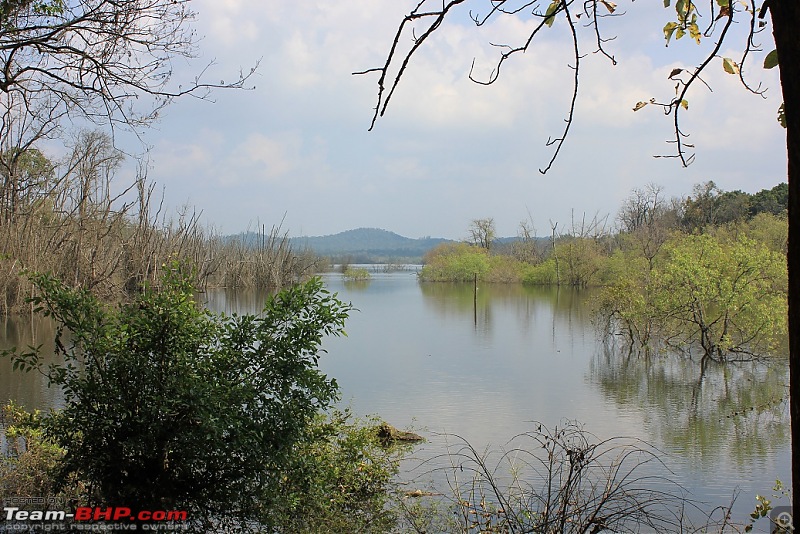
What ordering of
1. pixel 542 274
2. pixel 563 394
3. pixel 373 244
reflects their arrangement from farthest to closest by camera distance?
pixel 373 244
pixel 542 274
pixel 563 394

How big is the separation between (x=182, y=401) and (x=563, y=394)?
23.2 feet

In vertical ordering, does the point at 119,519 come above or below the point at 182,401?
below

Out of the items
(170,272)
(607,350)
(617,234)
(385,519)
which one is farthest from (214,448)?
(617,234)

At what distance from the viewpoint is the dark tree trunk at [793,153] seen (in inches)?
44.3

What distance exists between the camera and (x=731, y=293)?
1092 centimetres

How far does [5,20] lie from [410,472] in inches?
160

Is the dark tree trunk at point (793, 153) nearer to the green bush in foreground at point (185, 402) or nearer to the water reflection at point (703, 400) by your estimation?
the green bush in foreground at point (185, 402)

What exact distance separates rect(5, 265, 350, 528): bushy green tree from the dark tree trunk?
7.65 ft

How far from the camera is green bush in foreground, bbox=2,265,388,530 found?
9.96 ft

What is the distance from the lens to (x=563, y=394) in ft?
30.1

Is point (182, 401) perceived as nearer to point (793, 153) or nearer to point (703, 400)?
point (793, 153)

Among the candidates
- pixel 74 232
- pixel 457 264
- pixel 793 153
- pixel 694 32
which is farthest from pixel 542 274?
pixel 793 153

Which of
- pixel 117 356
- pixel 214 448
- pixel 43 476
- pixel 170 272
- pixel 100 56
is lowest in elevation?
pixel 43 476

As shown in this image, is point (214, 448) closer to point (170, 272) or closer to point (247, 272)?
point (170, 272)
